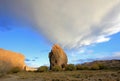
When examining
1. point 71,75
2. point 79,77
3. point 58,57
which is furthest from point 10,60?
point 79,77

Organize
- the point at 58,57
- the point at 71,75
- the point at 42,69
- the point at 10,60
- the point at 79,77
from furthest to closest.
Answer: the point at 10,60 → the point at 58,57 → the point at 42,69 → the point at 71,75 → the point at 79,77

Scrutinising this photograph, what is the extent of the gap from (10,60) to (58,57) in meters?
17.4

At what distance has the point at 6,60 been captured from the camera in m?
72.2

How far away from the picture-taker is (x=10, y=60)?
73.6 metres

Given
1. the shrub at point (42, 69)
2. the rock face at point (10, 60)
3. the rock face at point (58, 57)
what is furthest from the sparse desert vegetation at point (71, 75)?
the rock face at point (10, 60)

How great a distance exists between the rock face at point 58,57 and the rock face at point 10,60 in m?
12.8

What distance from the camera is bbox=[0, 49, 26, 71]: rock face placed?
2768 inches

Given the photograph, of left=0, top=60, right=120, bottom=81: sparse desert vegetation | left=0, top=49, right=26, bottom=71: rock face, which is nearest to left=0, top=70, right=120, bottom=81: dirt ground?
left=0, top=60, right=120, bottom=81: sparse desert vegetation

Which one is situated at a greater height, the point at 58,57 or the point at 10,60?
the point at 10,60

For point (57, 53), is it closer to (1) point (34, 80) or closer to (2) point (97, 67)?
(2) point (97, 67)

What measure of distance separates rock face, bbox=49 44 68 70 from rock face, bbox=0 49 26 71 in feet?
41.9

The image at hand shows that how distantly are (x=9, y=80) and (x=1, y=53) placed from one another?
123 ft

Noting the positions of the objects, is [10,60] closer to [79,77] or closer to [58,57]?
[58,57]

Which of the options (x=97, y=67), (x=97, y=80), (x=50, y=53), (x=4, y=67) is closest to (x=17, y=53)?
(x=4, y=67)
